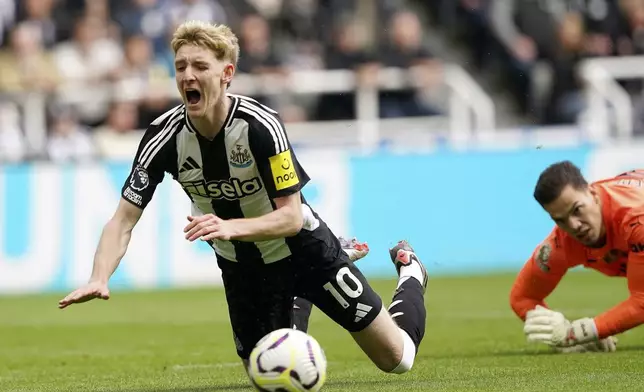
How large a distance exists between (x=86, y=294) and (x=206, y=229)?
2.51 feet

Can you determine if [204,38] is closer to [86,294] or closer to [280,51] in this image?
[86,294]

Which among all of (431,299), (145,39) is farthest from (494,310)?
(145,39)

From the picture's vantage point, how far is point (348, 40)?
63.8 feet

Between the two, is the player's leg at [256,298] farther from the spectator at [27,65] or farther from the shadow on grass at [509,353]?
the spectator at [27,65]

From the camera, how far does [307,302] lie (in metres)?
8.70

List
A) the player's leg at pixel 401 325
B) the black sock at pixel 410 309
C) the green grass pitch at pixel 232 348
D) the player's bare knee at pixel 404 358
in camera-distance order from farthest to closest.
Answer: the black sock at pixel 410 309
the green grass pitch at pixel 232 348
the player's bare knee at pixel 404 358
the player's leg at pixel 401 325

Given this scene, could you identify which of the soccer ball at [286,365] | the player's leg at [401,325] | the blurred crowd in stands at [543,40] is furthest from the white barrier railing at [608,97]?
the soccer ball at [286,365]

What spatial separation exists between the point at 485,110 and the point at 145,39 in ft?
17.6

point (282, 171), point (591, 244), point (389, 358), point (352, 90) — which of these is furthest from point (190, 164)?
point (352, 90)

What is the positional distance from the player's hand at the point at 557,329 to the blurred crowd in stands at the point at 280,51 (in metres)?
9.62

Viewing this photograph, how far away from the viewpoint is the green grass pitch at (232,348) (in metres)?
8.15

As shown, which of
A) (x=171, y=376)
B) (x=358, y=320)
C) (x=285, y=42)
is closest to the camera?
(x=358, y=320)

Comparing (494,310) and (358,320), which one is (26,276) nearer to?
(494,310)

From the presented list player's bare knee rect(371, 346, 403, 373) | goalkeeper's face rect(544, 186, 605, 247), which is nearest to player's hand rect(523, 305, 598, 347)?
goalkeeper's face rect(544, 186, 605, 247)
